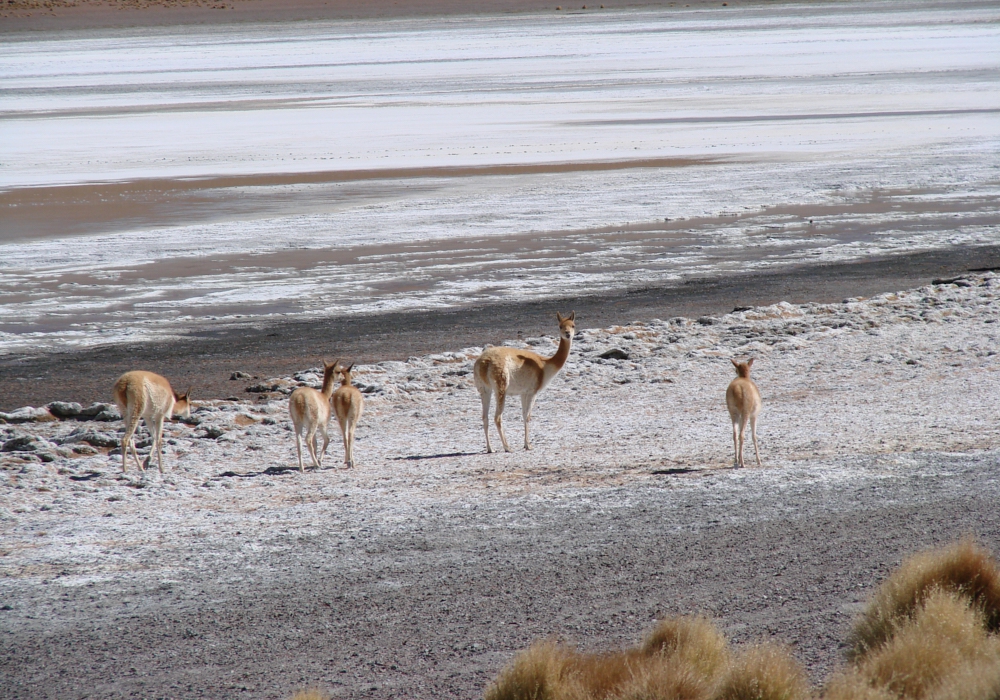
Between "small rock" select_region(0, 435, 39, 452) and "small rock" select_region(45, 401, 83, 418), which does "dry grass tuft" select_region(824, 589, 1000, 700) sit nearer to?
"small rock" select_region(0, 435, 39, 452)

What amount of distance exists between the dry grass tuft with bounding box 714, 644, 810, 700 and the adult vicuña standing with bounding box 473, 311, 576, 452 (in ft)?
16.0

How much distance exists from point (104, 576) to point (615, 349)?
7.81 metres

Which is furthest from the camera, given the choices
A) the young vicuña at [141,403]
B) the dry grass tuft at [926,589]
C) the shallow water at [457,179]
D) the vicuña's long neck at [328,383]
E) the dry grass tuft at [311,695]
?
the shallow water at [457,179]

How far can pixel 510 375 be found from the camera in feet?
34.0

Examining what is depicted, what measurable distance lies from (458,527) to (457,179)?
21490 mm

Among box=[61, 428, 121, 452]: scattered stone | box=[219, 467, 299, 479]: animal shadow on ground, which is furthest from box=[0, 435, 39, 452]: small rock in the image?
box=[219, 467, 299, 479]: animal shadow on ground

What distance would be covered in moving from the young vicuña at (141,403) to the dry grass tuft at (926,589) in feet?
19.9

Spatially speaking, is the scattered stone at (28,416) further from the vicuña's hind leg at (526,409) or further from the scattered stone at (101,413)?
the vicuña's hind leg at (526,409)

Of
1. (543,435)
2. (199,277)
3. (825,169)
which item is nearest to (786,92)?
(825,169)

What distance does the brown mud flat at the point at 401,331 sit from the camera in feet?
43.1

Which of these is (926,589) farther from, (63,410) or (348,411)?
(63,410)

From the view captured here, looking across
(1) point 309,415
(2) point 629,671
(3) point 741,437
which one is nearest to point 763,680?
(2) point 629,671

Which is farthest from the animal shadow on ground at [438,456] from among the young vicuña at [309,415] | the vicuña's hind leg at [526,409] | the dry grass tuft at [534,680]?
the dry grass tuft at [534,680]

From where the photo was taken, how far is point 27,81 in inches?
2267
